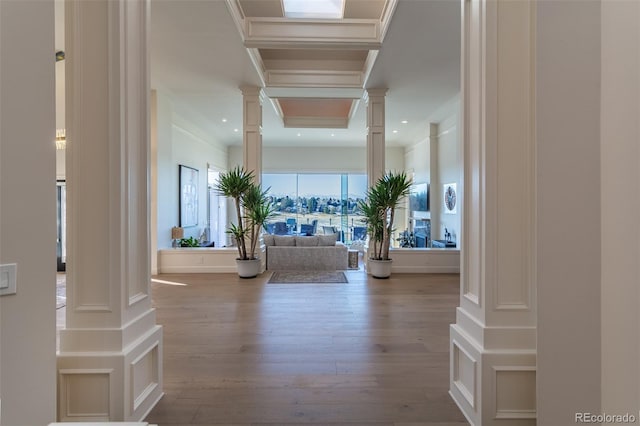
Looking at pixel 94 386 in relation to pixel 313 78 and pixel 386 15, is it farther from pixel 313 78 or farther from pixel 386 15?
pixel 313 78

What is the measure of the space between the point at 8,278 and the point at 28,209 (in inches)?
10.9

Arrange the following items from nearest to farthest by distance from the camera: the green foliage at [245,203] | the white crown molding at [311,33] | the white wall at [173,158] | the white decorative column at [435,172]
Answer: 1. the white crown molding at [311,33]
2. the green foliage at [245,203]
3. the white wall at [173,158]
4. the white decorative column at [435,172]

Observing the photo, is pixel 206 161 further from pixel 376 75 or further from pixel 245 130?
pixel 376 75

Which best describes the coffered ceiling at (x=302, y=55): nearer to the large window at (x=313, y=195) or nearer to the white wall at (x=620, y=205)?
the white wall at (x=620, y=205)

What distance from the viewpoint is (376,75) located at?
6.05 m

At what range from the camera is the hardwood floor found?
2.21 m

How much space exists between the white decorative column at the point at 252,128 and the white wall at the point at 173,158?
1.69 meters

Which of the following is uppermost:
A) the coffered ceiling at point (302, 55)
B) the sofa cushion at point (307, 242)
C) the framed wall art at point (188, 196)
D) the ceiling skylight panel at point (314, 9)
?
the ceiling skylight panel at point (314, 9)

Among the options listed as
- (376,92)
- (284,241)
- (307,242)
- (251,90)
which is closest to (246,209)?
(284,241)

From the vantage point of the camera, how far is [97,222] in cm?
193

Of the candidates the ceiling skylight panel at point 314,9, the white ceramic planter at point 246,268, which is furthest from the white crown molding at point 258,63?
the white ceramic planter at point 246,268

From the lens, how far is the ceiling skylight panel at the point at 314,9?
16.2 ft

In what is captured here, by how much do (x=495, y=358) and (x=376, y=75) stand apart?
5242 millimetres

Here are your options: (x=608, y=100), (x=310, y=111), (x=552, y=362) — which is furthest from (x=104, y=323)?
(x=310, y=111)
